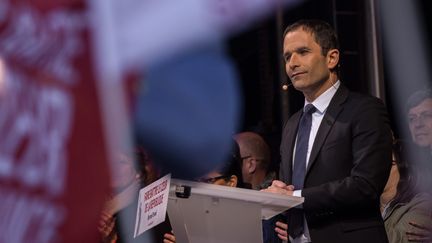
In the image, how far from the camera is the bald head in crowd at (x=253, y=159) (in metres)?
4.23

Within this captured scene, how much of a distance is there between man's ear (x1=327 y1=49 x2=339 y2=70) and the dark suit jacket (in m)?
0.15

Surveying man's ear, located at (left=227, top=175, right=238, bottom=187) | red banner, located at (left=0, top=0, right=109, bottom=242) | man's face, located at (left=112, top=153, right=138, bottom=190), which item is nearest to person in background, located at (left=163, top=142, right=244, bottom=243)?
man's ear, located at (left=227, top=175, right=238, bottom=187)

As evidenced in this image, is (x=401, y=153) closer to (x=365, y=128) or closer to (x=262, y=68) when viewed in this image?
(x=365, y=128)

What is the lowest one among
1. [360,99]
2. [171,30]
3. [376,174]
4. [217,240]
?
[217,240]

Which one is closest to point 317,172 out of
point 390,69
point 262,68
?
point 390,69

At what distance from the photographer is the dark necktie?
9.27 ft

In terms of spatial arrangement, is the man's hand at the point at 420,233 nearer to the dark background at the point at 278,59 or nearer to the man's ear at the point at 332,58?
the man's ear at the point at 332,58

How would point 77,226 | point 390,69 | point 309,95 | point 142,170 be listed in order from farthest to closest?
point 390,69 < point 142,170 < point 309,95 < point 77,226

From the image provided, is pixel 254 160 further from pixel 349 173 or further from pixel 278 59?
pixel 349 173

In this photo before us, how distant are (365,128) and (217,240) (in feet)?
2.02

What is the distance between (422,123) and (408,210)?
0.43 meters

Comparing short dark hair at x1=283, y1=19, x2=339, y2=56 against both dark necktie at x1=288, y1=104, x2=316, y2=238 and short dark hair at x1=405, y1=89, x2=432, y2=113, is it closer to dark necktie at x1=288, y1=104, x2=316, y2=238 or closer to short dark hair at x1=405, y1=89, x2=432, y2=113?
dark necktie at x1=288, y1=104, x2=316, y2=238

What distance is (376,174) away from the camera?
8.94 feet

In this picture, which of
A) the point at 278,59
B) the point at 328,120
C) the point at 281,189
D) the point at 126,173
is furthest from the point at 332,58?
the point at 278,59
